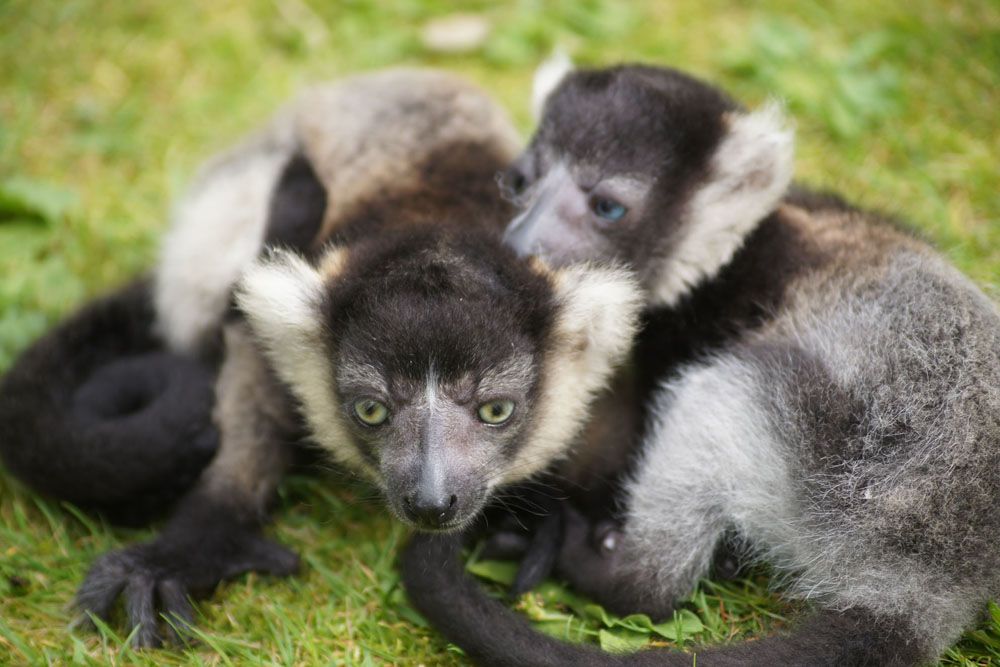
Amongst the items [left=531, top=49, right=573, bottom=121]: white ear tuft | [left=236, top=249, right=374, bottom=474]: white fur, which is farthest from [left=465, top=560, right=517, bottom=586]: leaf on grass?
[left=531, top=49, right=573, bottom=121]: white ear tuft

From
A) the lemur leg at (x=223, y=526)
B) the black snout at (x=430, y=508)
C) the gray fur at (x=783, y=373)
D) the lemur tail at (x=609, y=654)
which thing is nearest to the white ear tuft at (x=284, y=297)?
the lemur leg at (x=223, y=526)

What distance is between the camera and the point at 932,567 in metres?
3.36

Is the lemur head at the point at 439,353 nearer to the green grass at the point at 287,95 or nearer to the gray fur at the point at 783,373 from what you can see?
the gray fur at the point at 783,373

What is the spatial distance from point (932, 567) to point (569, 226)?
6.55 ft

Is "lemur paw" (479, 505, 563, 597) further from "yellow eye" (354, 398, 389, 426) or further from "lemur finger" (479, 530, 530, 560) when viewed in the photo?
"yellow eye" (354, 398, 389, 426)

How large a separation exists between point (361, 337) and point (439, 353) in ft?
1.06

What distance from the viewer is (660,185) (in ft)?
14.4

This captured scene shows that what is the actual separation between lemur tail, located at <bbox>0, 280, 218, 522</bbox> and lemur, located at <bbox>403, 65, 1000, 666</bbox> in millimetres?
1212

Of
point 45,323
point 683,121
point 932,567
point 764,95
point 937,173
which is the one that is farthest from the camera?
point 764,95

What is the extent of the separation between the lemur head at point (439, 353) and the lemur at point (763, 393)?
351 millimetres

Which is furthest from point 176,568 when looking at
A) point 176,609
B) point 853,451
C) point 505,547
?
point 853,451

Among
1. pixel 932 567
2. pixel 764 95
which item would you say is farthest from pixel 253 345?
pixel 764 95

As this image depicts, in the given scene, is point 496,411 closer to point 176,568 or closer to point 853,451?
point 853,451

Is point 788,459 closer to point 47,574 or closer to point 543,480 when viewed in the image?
point 543,480
